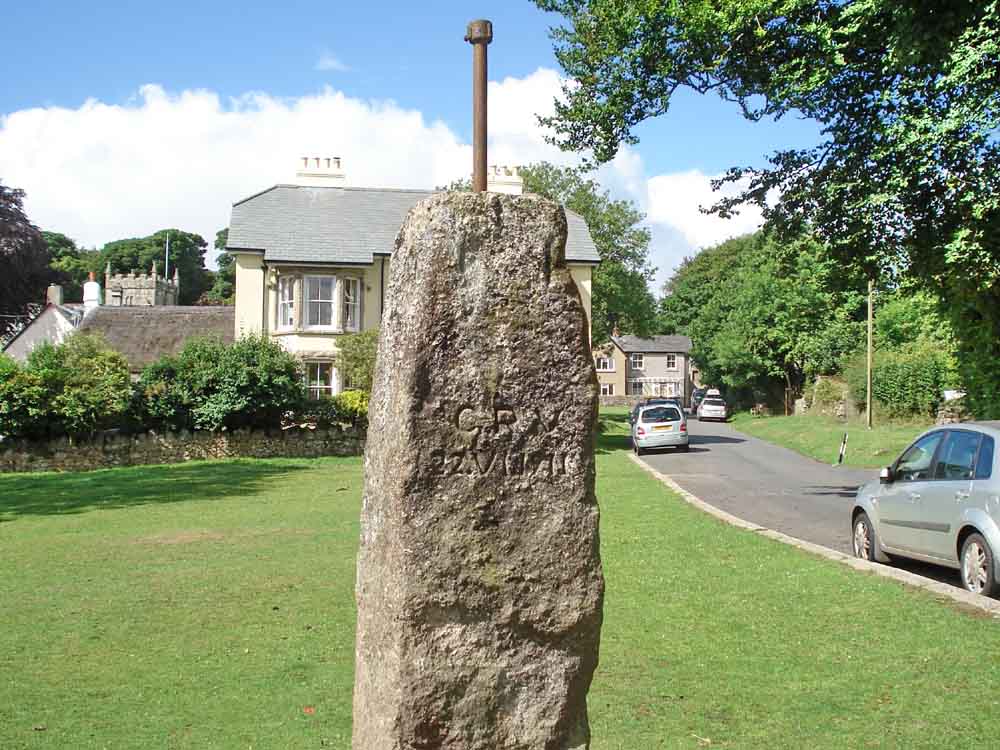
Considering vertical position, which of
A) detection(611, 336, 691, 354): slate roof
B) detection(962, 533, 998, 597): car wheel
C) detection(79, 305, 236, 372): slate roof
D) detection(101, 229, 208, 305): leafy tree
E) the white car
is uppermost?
detection(101, 229, 208, 305): leafy tree

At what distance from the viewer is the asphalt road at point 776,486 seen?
15.0 meters

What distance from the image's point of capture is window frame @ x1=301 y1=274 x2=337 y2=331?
120ft

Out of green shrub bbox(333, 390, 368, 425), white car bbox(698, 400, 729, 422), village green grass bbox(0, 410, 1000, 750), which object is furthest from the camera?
white car bbox(698, 400, 729, 422)

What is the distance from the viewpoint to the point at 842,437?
111ft

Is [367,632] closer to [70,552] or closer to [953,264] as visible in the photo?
[70,552]

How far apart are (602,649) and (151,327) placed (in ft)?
134

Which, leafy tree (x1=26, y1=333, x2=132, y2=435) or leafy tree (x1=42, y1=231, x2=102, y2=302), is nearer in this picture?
leafy tree (x1=26, y1=333, x2=132, y2=435)

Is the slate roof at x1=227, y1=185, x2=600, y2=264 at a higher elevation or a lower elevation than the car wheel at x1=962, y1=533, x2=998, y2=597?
higher

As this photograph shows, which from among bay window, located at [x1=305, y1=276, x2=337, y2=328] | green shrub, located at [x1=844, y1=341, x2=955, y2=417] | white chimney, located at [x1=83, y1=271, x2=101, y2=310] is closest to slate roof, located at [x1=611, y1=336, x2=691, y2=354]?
white chimney, located at [x1=83, y1=271, x2=101, y2=310]

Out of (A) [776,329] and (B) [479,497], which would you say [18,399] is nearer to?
(B) [479,497]

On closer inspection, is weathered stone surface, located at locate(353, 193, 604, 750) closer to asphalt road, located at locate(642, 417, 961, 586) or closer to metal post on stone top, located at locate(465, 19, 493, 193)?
metal post on stone top, located at locate(465, 19, 493, 193)

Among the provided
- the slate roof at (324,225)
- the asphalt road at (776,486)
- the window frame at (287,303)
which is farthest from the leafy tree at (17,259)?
the asphalt road at (776,486)

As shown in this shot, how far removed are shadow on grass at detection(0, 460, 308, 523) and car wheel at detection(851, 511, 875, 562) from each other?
12.5 metres

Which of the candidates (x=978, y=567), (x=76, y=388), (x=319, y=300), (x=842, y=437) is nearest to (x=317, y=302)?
(x=319, y=300)
